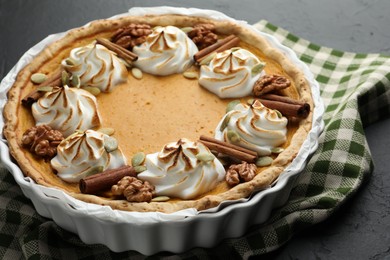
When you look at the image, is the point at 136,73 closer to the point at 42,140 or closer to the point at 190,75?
the point at 190,75

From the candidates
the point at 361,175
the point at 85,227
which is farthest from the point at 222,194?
the point at 361,175

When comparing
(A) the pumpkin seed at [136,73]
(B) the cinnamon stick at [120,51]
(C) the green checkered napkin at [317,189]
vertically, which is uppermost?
(B) the cinnamon stick at [120,51]

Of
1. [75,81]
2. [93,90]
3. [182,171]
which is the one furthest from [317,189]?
[75,81]

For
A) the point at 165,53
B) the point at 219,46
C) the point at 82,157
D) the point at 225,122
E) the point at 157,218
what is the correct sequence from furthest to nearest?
the point at 219,46 < the point at 165,53 < the point at 225,122 < the point at 82,157 < the point at 157,218

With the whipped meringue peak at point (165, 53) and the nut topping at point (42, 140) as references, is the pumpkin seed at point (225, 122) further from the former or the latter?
the nut topping at point (42, 140)

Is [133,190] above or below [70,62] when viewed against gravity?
below

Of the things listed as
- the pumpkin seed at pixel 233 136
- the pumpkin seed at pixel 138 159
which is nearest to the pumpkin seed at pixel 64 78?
the pumpkin seed at pixel 138 159

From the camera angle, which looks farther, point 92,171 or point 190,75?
point 190,75
